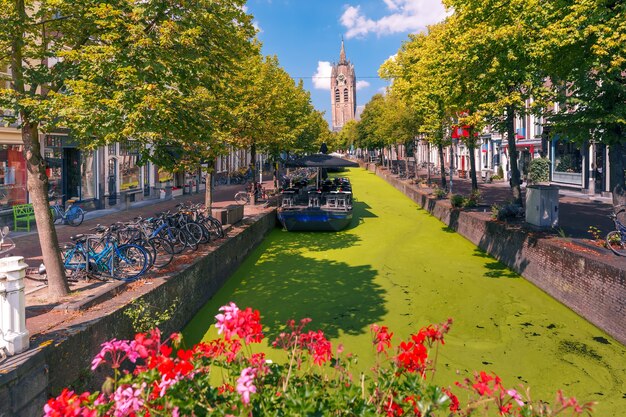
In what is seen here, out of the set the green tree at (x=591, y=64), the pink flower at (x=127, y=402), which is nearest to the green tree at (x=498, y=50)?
the green tree at (x=591, y=64)

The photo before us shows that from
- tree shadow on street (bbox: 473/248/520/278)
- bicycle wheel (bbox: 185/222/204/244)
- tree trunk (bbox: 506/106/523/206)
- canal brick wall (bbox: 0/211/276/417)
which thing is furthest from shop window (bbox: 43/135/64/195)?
tree trunk (bbox: 506/106/523/206)

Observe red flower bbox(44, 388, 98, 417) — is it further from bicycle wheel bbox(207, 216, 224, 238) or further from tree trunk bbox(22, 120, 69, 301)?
bicycle wheel bbox(207, 216, 224, 238)

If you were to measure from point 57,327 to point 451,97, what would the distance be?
1177 cm

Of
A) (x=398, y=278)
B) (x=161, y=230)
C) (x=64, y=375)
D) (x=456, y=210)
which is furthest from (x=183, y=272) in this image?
(x=456, y=210)

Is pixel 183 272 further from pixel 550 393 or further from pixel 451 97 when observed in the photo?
pixel 451 97

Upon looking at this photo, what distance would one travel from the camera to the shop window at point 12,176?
50.8ft

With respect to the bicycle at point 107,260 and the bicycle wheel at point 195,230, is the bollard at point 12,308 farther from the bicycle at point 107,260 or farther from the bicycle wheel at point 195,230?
the bicycle wheel at point 195,230

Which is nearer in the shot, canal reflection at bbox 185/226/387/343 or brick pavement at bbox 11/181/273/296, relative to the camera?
brick pavement at bbox 11/181/273/296

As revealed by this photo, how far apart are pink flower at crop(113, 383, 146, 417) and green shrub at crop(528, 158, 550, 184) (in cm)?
3461

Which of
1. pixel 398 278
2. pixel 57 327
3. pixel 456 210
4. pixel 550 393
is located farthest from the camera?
pixel 456 210

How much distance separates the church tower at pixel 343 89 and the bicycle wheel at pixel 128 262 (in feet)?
530

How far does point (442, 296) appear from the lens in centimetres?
1057

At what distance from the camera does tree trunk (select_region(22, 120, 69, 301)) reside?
6.99m

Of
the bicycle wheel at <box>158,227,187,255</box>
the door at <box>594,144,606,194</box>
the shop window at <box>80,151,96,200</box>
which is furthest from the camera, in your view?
the door at <box>594,144,606,194</box>
